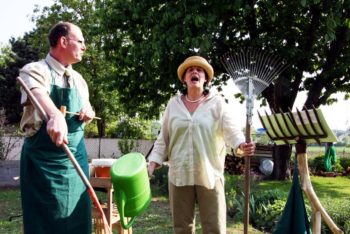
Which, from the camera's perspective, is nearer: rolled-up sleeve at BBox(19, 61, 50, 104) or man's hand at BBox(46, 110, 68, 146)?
man's hand at BBox(46, 110, 68, 146)

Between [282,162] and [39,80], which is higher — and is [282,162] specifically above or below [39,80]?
below

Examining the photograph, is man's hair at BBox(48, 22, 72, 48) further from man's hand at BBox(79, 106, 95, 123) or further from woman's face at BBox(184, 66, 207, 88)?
woman's face at BBox(184, 66, 207, 88)

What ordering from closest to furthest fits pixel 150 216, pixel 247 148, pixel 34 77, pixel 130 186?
pixel 34 77
pixel 130 186
pixel 247 148
pixel 150 216

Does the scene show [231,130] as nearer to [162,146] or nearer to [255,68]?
[162,146]

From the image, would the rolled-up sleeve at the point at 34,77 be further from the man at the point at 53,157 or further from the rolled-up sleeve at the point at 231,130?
the rolled-up sleeve at the point at 231,130

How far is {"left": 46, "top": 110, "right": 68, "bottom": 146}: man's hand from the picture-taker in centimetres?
179

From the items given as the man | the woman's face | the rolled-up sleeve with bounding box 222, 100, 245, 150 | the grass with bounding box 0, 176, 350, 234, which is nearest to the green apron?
the man

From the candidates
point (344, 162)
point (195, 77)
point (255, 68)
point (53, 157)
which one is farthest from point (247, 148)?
point (344, 162)

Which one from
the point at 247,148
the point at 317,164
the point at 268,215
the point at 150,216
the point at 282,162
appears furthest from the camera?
the point at 317,164

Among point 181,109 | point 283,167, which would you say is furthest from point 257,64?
point 283,167

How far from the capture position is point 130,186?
7.13ft

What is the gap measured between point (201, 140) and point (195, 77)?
1.35 ft

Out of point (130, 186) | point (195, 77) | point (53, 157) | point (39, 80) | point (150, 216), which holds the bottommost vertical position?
point (150, 216)

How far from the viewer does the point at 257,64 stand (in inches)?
249
